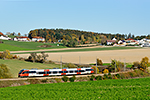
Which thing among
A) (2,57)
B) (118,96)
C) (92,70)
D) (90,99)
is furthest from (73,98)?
(2,57)

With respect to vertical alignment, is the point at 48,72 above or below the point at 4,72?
below

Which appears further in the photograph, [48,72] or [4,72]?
[48,72]

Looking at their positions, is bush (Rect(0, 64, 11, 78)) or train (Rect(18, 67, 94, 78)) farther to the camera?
train (Rect(18, 67, 94, 78))

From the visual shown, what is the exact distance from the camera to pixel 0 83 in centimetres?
3450

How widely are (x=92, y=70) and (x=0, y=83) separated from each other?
75.9 ft

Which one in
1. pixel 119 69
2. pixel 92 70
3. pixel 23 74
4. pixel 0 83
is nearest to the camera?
pixel 0 83

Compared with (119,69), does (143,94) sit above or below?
above

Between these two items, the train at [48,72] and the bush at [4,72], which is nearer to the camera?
the bush at [4,72]

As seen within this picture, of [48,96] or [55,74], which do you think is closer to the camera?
[48,96]

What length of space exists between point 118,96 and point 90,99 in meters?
2.99

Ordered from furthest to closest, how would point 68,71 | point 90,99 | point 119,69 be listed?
point 119,69
point 68,71
point 90,99

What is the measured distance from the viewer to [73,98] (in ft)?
64.8

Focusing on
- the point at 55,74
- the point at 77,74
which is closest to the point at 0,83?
the point at 55,74

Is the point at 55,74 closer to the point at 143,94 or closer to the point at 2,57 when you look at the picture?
the point at 143,94
